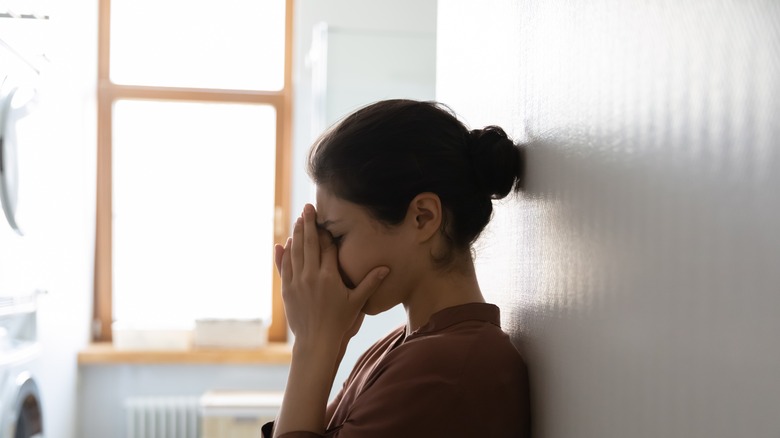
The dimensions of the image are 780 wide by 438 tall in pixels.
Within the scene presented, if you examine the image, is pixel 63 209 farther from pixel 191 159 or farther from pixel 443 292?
pixel 443 292

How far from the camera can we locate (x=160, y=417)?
3744 mm

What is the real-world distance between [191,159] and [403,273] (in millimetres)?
3234

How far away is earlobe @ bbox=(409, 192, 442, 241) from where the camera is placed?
37.3 inches

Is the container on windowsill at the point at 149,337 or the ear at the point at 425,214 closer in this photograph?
the ear at the point at 425,214

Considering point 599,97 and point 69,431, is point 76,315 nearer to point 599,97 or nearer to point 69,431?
point 69,431

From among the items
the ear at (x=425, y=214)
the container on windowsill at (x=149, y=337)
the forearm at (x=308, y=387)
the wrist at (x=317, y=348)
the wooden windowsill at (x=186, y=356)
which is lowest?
the wooden windowsill at (x=186, y=356)

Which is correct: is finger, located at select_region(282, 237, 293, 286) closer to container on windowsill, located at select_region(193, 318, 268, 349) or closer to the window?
container on windowsill, located at select_region(193, 318, 268, 349)

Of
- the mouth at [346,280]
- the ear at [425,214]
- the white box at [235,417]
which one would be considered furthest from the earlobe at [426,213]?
the white box at [235,417]

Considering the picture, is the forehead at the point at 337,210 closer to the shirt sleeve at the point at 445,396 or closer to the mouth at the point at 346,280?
the mouth at the point at 346,280

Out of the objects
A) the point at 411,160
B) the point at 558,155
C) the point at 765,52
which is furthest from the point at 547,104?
the point at 765,52

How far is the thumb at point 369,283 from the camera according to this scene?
976mm

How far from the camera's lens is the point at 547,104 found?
824mm

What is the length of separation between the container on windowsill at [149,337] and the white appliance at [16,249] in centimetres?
91

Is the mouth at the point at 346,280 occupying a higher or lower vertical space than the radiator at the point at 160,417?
higher
